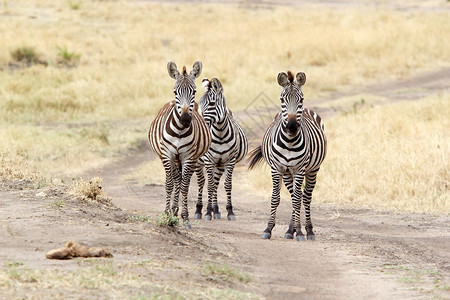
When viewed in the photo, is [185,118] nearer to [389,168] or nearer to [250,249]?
[250,249]

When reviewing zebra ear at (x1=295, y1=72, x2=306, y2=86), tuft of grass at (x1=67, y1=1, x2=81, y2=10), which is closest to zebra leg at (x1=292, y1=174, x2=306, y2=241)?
zebra ear at (x1=295, y1=72, x2=306, y2=86)

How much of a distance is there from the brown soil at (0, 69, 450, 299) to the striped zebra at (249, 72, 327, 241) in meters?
0.45

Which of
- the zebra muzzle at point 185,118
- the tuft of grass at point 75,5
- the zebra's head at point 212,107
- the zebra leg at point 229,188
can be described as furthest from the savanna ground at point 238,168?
the zebra's head at point 212,107

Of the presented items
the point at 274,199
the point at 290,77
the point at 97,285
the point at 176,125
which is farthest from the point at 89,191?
the point at 97,285

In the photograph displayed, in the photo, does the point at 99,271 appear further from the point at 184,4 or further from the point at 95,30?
the point at 184,4

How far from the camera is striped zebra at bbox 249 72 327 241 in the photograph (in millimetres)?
8664

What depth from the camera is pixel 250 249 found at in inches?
313

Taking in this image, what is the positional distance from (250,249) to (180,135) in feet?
6.59

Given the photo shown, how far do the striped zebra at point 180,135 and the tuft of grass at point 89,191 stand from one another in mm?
939

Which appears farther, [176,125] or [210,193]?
[210,193]

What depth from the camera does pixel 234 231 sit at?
955 cm

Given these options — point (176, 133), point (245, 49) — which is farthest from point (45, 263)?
point (245, 49)

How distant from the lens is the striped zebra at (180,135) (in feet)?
29.6

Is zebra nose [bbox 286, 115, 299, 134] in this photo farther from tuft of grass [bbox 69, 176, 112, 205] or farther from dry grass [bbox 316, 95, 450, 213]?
dry grass [bbox 316, 95, 450, 213]
